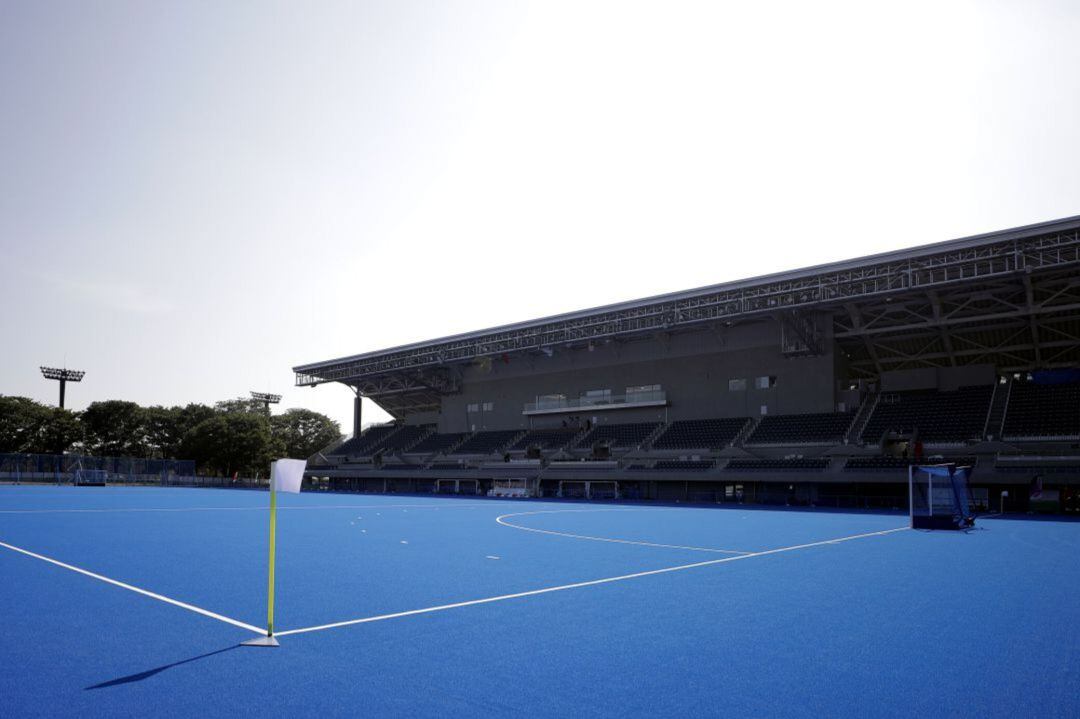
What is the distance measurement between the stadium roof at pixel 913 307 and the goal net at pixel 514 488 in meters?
11.5

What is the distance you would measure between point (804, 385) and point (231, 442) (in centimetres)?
7349

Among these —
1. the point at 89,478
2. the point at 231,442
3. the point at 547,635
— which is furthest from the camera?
the point at 231,442

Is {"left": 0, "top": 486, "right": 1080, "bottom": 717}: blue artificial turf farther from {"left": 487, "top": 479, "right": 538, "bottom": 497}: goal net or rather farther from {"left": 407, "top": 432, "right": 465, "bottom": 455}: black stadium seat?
{"left": 407, "top": 432, "right": 465, "bottom": 455}: black stadium seat

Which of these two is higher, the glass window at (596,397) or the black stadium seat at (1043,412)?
the glass window at (596,397)

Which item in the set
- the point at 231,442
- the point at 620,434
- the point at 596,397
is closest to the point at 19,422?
the point at 231,442

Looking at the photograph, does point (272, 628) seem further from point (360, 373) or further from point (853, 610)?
point (360, 373)

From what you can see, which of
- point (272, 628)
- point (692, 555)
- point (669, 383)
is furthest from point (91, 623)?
point (669, 383)

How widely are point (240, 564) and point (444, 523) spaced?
1279 centimetres

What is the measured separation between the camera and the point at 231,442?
9294 cm

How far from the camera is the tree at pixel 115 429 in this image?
99.7 meters

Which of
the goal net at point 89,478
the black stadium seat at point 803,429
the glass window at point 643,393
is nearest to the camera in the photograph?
the black stadium seat at point 803,429

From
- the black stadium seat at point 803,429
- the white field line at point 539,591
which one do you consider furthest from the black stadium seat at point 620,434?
the white field line at point 539,591

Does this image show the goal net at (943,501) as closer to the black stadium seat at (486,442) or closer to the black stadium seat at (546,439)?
the black stadium seat at (546,439)

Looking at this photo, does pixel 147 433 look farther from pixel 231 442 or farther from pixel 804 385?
pixel 804 385
